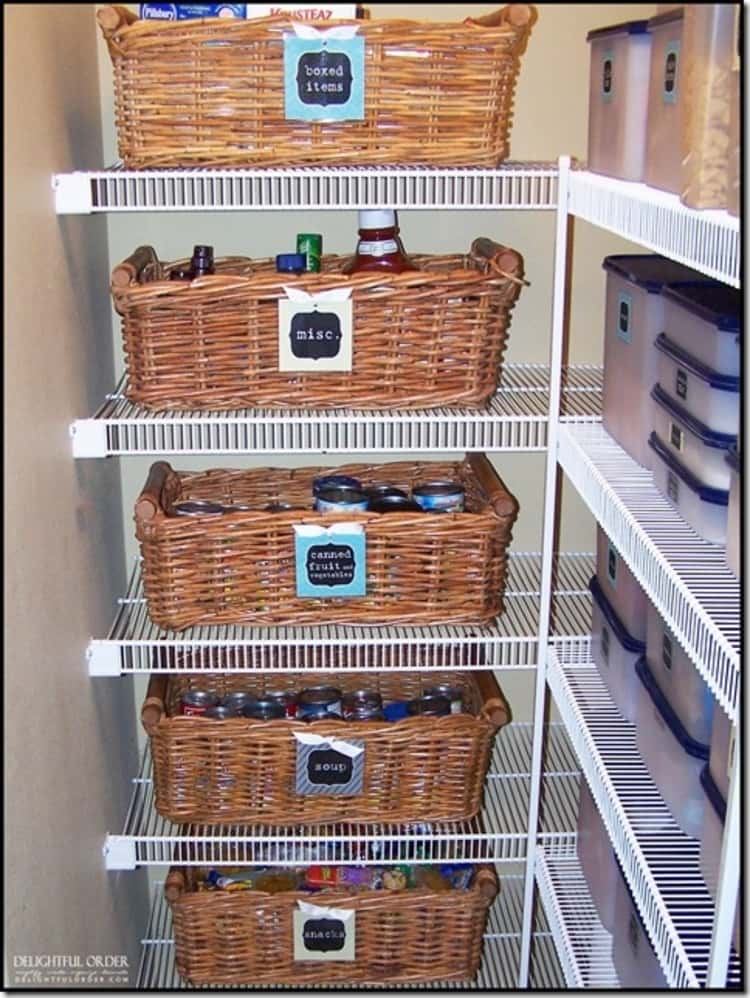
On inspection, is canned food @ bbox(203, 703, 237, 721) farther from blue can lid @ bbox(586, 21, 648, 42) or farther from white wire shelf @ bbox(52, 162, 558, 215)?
blue can lid @ bbox(586, 21, 648, 42)

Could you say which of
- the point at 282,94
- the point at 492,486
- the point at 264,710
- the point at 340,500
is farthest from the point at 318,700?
the point at 282,94

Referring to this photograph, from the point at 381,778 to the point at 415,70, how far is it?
981mm

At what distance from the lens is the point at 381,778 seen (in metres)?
1.58

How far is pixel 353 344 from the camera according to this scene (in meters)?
1.42

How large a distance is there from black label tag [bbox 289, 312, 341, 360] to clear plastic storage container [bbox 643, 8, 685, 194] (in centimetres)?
44

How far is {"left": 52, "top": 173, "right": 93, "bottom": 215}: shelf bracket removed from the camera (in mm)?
1321

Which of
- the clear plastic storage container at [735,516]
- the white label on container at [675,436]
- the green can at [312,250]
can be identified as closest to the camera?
the clear plastic storage container at [735,516]

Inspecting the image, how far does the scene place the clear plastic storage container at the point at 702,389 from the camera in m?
1.06

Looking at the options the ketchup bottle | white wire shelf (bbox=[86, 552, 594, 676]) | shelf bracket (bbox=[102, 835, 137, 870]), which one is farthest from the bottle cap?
shelf bracket (bbox=[102, 835, 137, 870])

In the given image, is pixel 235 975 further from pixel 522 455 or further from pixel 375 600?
pixel 522 455

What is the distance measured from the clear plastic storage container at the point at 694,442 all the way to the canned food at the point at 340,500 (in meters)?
0.46


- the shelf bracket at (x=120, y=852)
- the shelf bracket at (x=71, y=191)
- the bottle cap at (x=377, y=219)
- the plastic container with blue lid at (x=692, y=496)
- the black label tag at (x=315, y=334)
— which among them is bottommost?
the shelf bracket at (x=120, y=852)

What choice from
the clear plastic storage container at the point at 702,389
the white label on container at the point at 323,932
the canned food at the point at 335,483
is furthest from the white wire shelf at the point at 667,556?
the white label on container at the point at 323,932

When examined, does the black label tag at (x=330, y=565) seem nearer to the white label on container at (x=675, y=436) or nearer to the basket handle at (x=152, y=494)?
the basket handle at (x=152, y=494)
